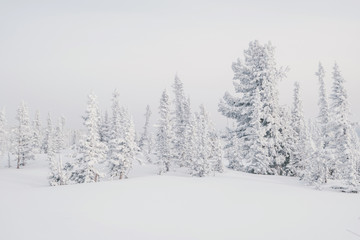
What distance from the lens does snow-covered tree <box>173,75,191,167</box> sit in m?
44.4

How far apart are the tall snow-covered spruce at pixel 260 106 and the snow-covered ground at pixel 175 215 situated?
512 inches

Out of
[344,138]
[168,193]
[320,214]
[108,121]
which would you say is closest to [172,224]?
[168,193]

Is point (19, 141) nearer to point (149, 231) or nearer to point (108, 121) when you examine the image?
point (108, 121)

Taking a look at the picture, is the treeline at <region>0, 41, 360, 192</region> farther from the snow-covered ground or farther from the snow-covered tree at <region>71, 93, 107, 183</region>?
the snow-covered ground

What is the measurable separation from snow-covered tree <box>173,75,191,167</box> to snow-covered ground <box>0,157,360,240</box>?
1321 inches

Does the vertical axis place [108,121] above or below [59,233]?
above

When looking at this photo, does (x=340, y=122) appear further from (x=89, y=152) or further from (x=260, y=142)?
(x=89, y=152)

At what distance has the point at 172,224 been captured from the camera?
261 inches

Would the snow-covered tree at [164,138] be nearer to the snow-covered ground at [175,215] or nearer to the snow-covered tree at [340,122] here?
the snow-covered tree at [340,122]

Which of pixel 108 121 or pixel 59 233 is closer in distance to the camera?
pixel 59 233

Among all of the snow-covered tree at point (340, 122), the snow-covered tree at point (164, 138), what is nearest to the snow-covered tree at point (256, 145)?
the snow-covered tree at point (340, 122)

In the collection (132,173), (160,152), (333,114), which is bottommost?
(132,173)

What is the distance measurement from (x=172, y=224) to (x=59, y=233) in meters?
2.79

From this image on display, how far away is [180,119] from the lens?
1903 inches
